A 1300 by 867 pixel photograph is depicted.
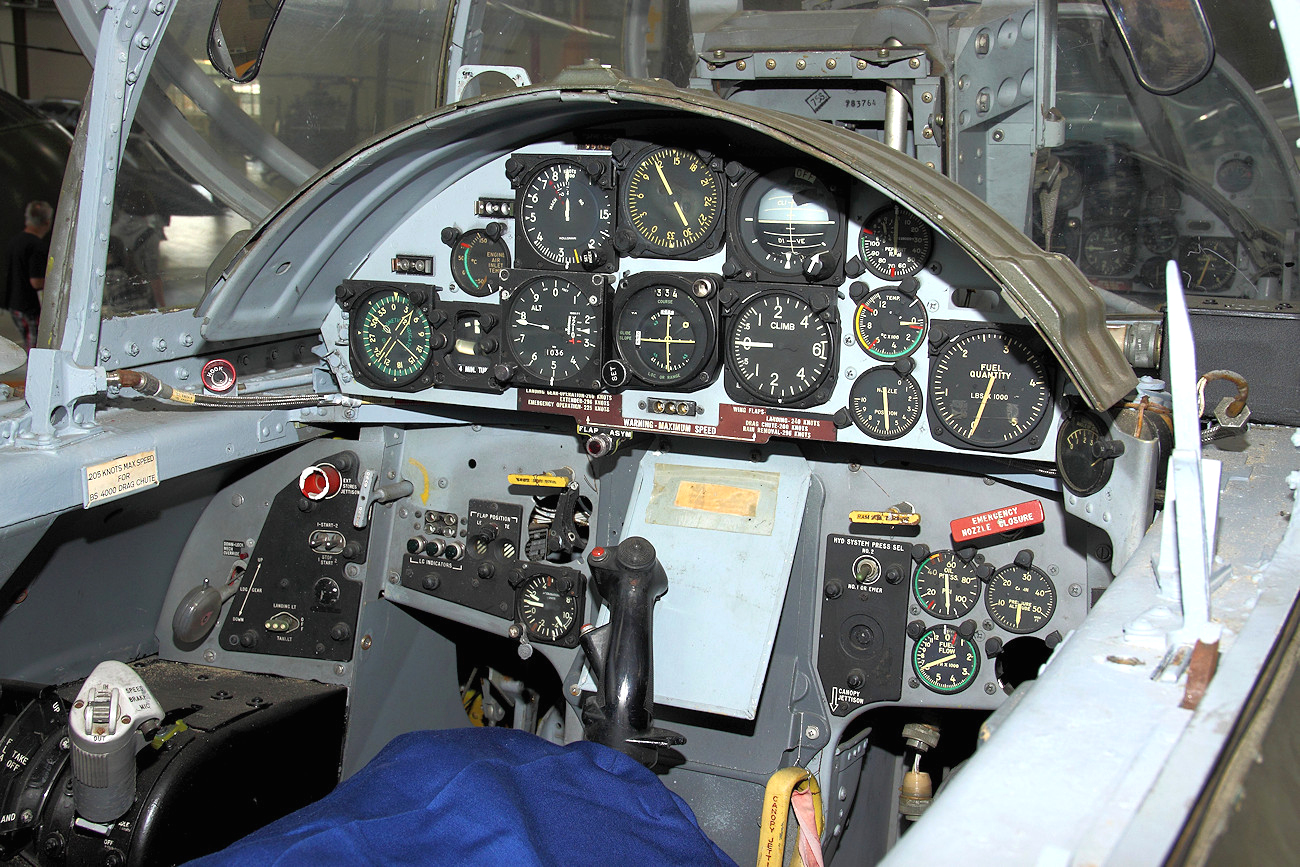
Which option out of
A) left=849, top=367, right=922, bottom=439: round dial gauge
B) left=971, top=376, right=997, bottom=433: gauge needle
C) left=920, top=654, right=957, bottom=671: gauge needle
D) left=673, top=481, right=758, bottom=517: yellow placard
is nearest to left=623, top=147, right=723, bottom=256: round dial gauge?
left=849, top=367, right=922, bottom=439: round dial gauge

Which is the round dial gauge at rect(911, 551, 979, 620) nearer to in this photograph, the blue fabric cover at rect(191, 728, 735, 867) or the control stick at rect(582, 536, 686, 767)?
the control stick at rect(582, 536, 686, 767)

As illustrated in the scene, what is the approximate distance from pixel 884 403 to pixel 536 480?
1.17m

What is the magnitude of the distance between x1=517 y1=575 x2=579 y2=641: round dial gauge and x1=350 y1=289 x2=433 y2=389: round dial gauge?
772mm

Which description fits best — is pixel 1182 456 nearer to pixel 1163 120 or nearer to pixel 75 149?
pixel 1163 120

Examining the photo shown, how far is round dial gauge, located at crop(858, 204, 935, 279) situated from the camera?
2.62m

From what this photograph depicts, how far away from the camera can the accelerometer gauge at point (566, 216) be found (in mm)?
2871

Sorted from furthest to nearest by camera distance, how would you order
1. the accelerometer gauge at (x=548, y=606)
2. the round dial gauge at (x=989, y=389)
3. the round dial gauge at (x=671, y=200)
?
the accelerometer gauge at (x=548, y=606)
the round dial gauge at (x=671, y=200)
the round dial gauge at (x=989, y=389)

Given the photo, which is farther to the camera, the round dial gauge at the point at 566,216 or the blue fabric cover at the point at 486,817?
the round dial gauge at the point at 566,216

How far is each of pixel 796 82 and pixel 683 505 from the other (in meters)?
1.30

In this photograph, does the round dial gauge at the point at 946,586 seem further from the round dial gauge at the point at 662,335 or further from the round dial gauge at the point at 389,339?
the round dial gauge at the point at 389,339

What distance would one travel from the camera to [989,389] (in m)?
2.58

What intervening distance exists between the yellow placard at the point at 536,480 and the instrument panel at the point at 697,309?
23 cm

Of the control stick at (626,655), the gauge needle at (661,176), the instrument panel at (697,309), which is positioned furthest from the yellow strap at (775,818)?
the gauge needle at (661,176)

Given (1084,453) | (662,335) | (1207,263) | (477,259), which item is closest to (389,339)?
(477,259)
